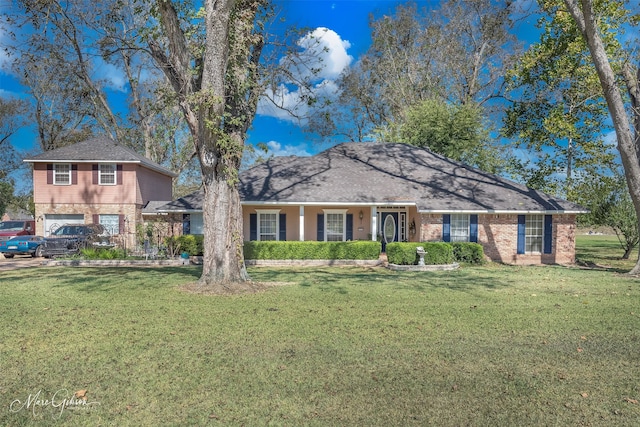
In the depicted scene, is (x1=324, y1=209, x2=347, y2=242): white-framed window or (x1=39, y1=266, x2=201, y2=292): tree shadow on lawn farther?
(x1=324, y1=209, x2=347, y2=242): white-framed window

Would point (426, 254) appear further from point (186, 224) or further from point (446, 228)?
point (186, 224)

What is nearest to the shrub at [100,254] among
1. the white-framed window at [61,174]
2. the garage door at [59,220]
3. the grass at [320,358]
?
the garage door at [59,220]

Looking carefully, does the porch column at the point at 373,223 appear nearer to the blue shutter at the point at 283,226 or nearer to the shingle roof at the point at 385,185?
the shingle roof at the point at 385,185

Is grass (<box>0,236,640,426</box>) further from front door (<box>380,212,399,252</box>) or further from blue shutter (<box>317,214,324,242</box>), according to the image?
front door (<box>380,212,399,252</box>)

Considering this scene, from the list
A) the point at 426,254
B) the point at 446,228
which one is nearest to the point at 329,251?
the point at 426,254

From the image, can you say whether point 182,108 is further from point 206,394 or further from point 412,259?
point 412,259

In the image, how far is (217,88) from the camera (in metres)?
10.2

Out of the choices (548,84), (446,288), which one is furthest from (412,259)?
(548,84)

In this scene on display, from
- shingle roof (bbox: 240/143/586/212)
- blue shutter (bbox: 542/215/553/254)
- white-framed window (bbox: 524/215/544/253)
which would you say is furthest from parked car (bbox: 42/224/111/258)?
blue shutter (bbox: 542/215/553/254)

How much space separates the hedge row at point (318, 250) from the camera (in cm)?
1830

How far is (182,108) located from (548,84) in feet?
59.2

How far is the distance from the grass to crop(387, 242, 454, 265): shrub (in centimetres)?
649

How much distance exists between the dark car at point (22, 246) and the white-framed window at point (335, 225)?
13.7 meters

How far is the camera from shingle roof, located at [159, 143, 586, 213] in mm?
19828
